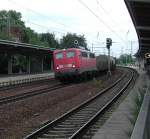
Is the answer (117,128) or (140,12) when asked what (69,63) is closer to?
(140,12)

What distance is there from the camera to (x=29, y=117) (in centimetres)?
1636

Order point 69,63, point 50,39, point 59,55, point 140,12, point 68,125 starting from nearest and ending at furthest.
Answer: point 68,125 → point 140,12 → point 69,63 → point 59,55 → point 50,39

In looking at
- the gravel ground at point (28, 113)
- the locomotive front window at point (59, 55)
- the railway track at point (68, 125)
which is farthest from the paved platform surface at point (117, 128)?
the locomotive front window at point (59, 55)

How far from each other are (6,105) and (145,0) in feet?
25.2

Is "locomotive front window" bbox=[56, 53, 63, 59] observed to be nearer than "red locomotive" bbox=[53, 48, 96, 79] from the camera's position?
No

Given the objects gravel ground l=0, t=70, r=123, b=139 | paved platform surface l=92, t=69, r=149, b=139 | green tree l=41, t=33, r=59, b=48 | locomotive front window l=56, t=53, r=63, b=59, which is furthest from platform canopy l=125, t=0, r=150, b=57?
green tree l=41, t=33, r=59, b=48

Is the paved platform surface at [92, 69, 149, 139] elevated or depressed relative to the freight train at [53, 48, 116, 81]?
depressed

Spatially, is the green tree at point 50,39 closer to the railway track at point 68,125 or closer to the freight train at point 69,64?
the freight train at point 69,64

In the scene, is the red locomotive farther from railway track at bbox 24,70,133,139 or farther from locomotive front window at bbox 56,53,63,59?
railway track at bbox 24,70,133,139

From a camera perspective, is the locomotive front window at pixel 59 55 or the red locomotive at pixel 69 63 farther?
the locomotive front window at pixel 59 55

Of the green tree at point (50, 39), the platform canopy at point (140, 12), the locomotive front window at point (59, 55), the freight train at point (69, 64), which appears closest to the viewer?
the platform canopy at point (140, 12)

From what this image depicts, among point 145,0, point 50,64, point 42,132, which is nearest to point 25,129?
point 42,132

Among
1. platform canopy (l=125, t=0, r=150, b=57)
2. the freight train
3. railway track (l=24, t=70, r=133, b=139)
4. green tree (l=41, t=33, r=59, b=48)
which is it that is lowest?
railway track (l=24, t=70, r=133, b=139)

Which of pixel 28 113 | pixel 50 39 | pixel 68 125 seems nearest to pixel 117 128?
pixel 68 125
